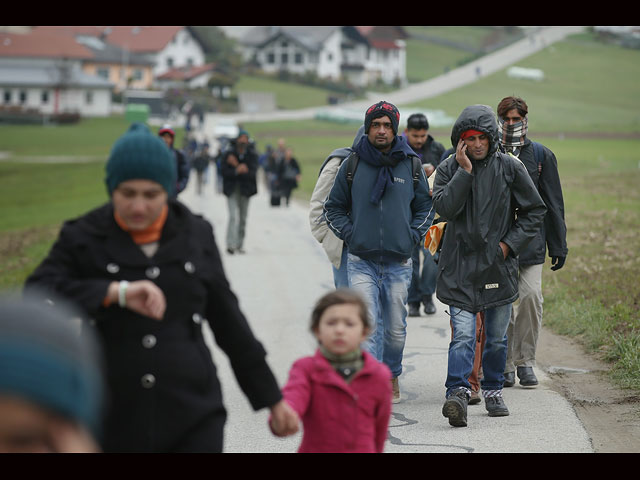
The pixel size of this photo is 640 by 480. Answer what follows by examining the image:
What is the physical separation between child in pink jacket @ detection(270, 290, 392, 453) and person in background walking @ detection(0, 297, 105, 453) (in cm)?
236

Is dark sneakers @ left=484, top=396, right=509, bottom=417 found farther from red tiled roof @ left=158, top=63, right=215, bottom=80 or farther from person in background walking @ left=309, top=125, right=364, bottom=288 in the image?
red tiled roof @ left=158, top=63, right=215, bottom=80

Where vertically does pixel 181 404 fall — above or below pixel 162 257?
below

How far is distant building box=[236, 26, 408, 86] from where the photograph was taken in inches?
5123

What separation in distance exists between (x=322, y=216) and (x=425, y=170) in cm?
240

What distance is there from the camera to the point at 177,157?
1442 centimetres

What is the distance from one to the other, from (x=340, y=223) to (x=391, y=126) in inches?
30.7

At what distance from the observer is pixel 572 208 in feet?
82.5

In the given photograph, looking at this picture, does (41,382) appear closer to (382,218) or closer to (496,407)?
(382,218)

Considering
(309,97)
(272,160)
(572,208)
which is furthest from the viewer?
(309,97)

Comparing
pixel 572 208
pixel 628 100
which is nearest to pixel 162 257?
pixel 572 208

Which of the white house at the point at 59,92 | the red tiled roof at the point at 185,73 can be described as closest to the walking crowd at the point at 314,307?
the white house at the point at 59,92

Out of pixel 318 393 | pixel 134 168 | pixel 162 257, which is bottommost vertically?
pixel 318 393

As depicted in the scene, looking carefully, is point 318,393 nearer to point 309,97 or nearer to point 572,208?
point 572,208

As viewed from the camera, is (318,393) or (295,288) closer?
(318,393)
